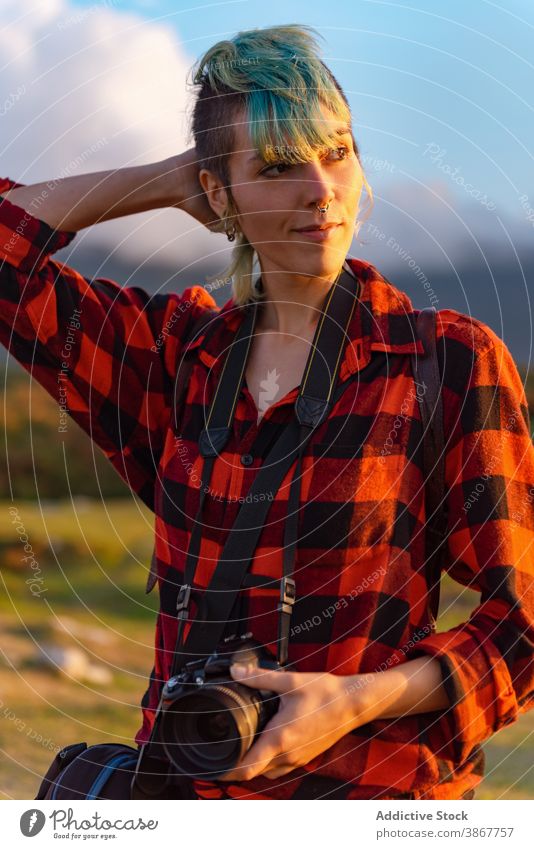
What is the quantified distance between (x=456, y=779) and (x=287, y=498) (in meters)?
0.63

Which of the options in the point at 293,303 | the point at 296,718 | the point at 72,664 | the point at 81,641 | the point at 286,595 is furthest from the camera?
the point at 81,641

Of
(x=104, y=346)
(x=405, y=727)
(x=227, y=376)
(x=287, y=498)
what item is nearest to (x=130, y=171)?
(x=104, y=346)

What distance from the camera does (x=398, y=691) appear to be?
195cm

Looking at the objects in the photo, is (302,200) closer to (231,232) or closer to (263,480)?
(231,232)

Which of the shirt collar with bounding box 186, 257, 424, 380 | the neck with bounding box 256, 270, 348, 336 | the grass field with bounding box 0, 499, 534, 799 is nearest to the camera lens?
the shirt collar with bounding box 186, 257, 424, 380

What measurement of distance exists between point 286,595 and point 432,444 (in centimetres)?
39

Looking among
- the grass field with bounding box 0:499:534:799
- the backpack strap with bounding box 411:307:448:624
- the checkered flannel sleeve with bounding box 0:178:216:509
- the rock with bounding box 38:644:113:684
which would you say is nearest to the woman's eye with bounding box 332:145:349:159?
the backpack strap with bounding box 411:307:448:624

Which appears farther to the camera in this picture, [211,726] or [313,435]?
[313,435]

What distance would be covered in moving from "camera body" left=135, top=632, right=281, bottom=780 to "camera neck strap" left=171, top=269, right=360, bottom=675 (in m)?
0.09

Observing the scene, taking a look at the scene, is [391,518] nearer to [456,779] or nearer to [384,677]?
[384,677]

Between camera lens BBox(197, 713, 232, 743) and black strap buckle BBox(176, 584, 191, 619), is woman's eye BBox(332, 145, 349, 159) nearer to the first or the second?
black strap buckle BBox(176, 584, 191, 619)

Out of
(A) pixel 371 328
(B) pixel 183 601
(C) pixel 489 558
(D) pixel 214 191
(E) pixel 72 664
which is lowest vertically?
(E) pixel 72 664

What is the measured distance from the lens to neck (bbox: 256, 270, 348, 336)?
2332 mm

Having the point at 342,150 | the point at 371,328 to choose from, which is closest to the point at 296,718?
the point at 371,328
